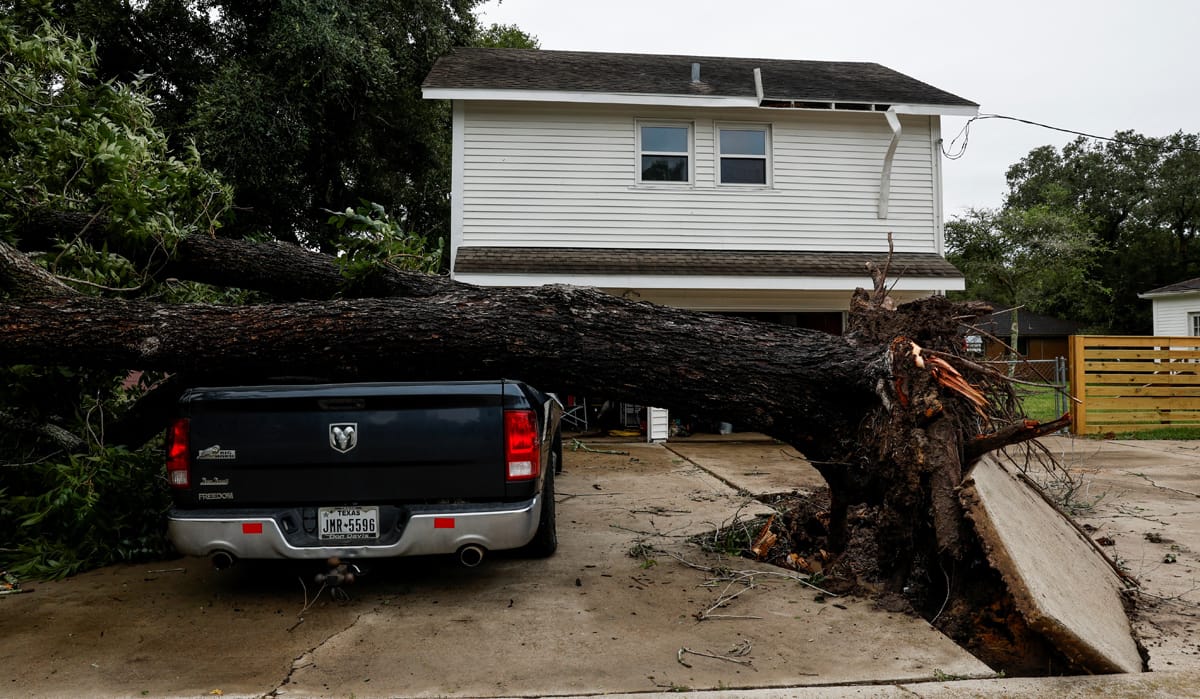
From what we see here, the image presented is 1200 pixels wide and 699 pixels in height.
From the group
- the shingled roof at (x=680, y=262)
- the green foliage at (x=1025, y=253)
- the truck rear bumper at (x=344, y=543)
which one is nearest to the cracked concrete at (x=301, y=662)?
the truck rear bumper at (x=344, y=543)

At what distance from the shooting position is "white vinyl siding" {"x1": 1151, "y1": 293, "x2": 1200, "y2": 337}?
81.2 ft

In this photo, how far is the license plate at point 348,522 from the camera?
4.00m

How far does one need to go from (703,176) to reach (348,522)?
9.42 meters

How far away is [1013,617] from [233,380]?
450 cm

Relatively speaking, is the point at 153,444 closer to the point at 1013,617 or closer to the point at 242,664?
the point at 242,664

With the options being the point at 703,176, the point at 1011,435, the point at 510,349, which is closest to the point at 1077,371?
the point at 703,176

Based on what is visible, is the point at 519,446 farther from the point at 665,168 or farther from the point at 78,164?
the point at 665,168

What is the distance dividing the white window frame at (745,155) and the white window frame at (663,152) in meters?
0.34

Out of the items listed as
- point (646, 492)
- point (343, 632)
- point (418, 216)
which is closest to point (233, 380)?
point (343, 632)

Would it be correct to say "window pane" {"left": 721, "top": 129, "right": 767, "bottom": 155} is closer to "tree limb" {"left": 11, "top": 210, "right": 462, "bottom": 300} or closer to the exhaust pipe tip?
"tree limb" {"left": 11, "top": 210, "right": 462, "bottom": 300}

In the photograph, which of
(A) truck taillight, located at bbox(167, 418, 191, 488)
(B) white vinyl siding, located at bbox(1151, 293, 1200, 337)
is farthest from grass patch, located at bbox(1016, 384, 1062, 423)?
(A) truck taillight, located at bbox(167, 418, 191, 488)

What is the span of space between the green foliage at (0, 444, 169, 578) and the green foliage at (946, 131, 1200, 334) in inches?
1509

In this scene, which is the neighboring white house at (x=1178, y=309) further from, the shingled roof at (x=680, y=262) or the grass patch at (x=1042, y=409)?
the shingled roof at (x=680, y=262)

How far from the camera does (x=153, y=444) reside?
6.61 metres
